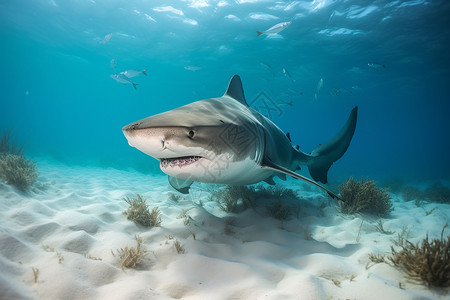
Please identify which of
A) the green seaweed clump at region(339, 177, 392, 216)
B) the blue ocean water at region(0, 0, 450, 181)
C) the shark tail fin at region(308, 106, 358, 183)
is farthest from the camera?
the blue ocean water at region(0, 0, 450, 181)

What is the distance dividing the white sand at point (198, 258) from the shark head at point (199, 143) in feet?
3.43

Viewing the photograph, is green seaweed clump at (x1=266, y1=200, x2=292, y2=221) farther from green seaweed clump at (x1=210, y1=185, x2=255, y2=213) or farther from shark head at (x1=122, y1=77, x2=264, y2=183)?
shark head at (x1=122, y1=77, x2=264, y2=183)

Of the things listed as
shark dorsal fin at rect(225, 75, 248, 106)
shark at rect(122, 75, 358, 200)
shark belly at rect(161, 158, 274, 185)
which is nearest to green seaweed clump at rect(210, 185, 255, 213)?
shark at rect(122, 75, 358, 200)

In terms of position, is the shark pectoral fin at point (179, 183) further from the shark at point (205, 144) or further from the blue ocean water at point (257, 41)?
the blue ocean water at point (257, 41)

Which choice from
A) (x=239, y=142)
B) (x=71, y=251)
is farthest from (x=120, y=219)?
(x=239, y=142)

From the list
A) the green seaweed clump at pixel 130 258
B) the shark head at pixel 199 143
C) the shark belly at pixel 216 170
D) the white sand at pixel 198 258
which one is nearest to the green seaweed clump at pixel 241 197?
the white sand at pixel 198 258

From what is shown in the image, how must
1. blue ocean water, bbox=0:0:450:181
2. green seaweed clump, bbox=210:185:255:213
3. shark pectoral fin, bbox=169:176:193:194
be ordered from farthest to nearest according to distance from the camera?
blue ocean water, bbox=0:0:450:181 → green seaweed clump, bbox=210:185:255:213 → shark pectoral fin, bbox=169:176:193:194

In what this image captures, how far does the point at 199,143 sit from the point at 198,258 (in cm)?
141

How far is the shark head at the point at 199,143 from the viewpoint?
2.09 m

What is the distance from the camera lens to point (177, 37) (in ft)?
79.9

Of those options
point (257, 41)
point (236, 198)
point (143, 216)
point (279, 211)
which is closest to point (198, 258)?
point (143, 216)

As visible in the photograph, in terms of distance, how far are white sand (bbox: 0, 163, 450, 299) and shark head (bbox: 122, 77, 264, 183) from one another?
1044 mm

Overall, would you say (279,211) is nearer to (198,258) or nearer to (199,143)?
(198,258)

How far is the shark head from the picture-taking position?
82.4 inches
